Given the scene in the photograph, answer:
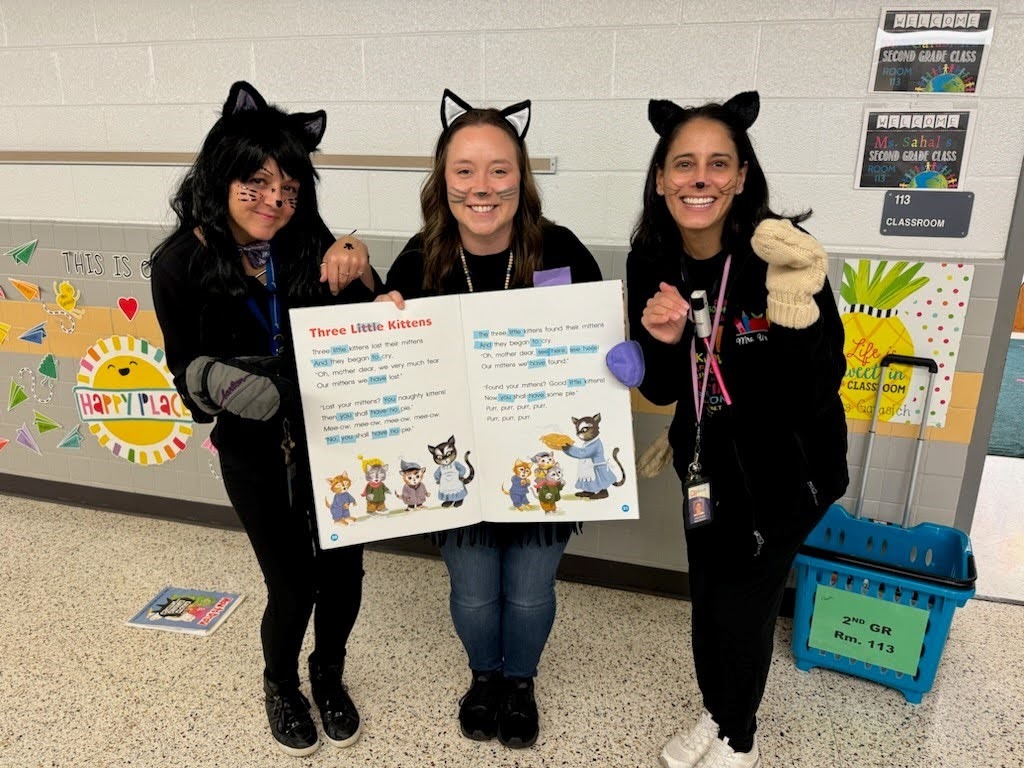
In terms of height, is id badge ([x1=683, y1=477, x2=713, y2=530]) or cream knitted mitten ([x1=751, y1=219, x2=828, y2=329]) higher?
cream knitted mitten ([x1=751, y1=219, x2=828, y2=329])

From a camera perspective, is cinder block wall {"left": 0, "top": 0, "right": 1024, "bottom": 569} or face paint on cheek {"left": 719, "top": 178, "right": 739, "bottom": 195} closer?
face paint on cheek {"left": 719, "top": 178, "right": 739, "bottom": 195}

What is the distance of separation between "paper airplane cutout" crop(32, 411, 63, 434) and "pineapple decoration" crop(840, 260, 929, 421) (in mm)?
3128

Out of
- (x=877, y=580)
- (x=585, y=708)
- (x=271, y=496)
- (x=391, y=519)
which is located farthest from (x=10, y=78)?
(x=877, y=580)

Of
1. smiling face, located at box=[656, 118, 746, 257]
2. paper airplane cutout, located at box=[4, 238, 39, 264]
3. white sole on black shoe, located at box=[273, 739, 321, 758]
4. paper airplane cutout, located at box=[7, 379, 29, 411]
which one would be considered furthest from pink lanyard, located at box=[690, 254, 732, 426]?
paper airplane cutout, located at box=[7, 379, 29, 411]

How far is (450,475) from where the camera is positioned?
5.09 feet

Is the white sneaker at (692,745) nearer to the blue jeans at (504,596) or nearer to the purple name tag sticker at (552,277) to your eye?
the blue jeans at (504,596)

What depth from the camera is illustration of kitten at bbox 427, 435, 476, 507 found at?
1.54 meters

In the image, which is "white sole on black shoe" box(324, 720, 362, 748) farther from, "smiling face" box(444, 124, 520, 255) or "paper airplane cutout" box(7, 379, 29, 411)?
"paper airplane cutout" box(7, 379, 29, 411)

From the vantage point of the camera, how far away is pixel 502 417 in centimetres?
152

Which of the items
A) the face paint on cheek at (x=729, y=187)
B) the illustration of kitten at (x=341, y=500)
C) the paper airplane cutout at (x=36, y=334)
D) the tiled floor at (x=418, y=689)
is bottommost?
the tiled floor at (x=418, y=689)

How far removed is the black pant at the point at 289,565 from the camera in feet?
4.93

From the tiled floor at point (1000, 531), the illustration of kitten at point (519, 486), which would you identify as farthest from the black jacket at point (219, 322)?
→ the tiled floor at point (1000, 531)

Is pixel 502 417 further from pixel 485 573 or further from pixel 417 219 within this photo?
pixel 417 219

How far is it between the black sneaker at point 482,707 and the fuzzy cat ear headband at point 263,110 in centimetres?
141
